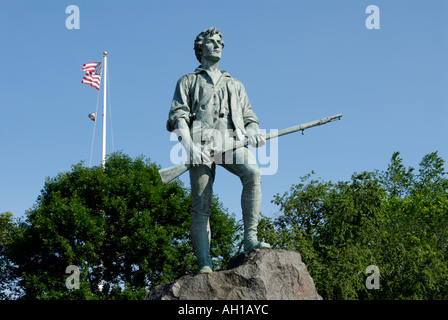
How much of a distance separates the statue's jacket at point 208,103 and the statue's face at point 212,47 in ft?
0.87

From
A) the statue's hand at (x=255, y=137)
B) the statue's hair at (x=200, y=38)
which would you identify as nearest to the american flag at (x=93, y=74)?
the statue's hair at (x=200, y=38)

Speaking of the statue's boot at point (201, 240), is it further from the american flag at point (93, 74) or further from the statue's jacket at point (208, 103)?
the american flag at point (93, 74)

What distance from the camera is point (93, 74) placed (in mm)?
32312

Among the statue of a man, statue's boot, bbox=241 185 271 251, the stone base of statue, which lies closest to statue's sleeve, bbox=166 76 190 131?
the statue of a man

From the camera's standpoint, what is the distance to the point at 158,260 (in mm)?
26328

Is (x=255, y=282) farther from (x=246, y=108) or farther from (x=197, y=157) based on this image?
(x=246, y=108)

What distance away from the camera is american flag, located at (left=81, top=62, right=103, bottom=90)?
105ft

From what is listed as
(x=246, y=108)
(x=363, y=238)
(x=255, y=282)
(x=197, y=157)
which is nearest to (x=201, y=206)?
(x=197, y=157)

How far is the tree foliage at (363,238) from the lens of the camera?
77.9 ft

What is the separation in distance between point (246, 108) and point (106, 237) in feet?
60.3

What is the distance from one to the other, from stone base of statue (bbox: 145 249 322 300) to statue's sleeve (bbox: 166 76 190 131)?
98.4 inches

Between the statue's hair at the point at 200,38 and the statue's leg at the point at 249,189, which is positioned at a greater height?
the statue's hair at the point at 200,38
